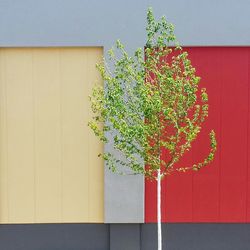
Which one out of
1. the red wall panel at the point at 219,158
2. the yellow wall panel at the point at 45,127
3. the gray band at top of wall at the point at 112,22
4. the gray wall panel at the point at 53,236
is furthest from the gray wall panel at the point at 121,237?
the gray band at top of wall at the point at 112,22

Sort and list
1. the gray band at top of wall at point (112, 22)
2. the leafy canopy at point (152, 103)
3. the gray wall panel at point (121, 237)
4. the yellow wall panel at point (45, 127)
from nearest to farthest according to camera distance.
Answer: the leafy canopy at point (152, 103) → the gray band at top of wall at point (112, 22) → the yellow wall panel at point (45, 127) → the gray wall panel at point (121, 237)

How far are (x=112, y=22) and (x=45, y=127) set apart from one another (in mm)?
1547

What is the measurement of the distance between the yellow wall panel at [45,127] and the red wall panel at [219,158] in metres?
1.00

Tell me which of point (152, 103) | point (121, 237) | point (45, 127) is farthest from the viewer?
point (121, 237)

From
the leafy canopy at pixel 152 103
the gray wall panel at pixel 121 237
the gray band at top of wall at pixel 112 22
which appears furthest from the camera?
the gray wall panel at pixel 121 237

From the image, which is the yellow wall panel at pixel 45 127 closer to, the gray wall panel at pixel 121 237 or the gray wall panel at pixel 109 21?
the gray wall panel at pixel 109 21

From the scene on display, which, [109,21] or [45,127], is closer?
[109,21]

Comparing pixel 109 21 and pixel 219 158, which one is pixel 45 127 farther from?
pixel 219 158

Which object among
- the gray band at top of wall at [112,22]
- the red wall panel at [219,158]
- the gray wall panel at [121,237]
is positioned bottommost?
the gray wall panel at [121,237]

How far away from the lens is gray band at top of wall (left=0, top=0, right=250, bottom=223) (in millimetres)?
5375

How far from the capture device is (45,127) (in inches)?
218

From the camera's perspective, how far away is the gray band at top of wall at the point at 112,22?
5375 millimetres

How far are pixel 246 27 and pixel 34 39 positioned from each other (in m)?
2.61

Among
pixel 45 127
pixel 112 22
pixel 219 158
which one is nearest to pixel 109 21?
pixel 112 22
